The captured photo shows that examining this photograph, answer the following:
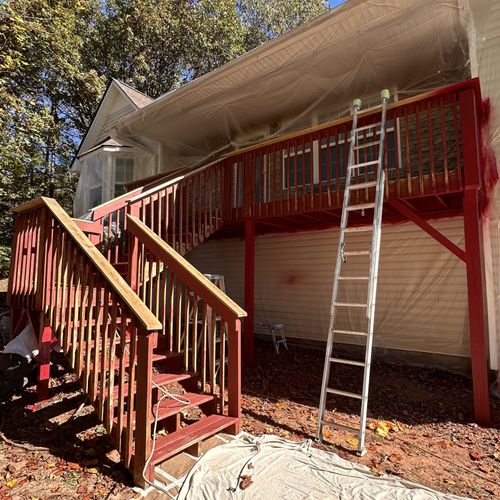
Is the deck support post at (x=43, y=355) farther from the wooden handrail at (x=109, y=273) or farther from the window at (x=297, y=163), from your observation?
the window at (x=297, y=163)

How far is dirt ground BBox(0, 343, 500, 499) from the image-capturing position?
2.75m

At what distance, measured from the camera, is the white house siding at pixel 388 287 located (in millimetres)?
5859

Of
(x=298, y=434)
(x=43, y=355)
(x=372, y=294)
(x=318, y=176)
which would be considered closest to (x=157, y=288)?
(x=43, y=355)

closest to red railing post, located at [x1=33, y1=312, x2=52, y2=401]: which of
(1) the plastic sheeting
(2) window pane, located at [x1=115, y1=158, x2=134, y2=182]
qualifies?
(1) the plastic sheeting

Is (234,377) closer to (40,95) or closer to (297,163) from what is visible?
(297,163)

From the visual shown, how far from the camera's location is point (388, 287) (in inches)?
254

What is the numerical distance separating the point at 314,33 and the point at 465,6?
2168mm

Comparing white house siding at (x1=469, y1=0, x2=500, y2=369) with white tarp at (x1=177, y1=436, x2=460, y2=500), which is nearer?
white tarp at (x1=177, y1=436, x2=460, y2=500)

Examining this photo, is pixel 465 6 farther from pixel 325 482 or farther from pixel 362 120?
pixel 325 482

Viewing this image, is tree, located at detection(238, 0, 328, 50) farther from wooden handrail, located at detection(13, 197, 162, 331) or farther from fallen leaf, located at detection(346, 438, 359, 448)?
fallen leaf, located at detection(346, 438, 359, 448)

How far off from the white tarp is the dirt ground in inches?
12.5

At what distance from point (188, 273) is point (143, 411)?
4.86 feet

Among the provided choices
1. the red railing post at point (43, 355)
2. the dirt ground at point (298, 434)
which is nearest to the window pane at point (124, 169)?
the dirt ground at point (298, 434)

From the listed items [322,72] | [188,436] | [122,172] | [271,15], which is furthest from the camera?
[271,15]
